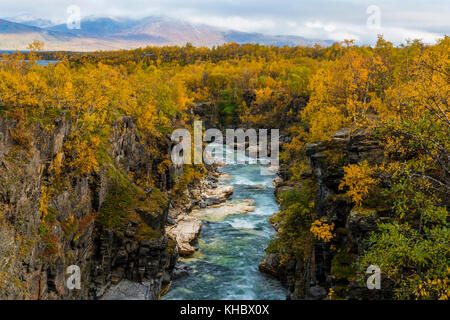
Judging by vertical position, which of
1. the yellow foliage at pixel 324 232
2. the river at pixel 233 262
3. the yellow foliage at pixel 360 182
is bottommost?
the river at pixel 233 262

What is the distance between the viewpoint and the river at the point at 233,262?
33.1m

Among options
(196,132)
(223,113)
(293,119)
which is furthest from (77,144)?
(223,113)

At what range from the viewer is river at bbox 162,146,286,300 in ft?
108

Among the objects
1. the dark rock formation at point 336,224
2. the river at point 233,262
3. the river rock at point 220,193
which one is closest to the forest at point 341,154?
the dark rock formation at point 336,224

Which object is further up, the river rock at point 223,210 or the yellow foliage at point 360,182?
the yellow foliage at point 360,182

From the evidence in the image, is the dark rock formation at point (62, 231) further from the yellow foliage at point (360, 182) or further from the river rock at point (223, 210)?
the yellow foliage at point (360, 182)

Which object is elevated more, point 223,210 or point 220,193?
point 220,193

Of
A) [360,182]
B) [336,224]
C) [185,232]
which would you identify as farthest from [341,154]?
[185,232]

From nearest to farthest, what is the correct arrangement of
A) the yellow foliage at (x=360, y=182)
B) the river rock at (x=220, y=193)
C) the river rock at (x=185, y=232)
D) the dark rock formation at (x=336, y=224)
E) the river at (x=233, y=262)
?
the dark rock formation at (x=336, y=224) < the yellow foliage at (x=360, y=182) < the river at (x=233, y=262) < the river rock at (x=185, y=232) < the river rock at (x=220, y=193)

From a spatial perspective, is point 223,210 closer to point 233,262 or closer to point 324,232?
point 233,262

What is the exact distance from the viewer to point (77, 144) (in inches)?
1176

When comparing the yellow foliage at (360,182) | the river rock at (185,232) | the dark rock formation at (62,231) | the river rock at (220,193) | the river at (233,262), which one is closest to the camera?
the dark rock formation at (62,231)

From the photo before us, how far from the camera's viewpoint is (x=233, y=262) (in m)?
38.6

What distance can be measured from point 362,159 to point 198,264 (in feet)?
68.0
